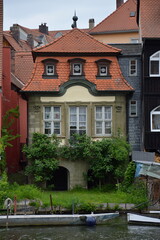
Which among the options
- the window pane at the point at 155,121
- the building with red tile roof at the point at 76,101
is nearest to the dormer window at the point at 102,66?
the building with red tile roof at the point at 76,101

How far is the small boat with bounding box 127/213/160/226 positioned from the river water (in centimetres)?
27

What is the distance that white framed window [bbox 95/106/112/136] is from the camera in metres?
33.8

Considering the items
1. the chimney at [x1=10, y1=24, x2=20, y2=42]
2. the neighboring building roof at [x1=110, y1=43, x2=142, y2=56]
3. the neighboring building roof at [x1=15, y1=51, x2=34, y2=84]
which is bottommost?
the neighboring building roof at [x1=110, y1=43, x2=142, y2=56]

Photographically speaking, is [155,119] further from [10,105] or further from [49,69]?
[10,105]

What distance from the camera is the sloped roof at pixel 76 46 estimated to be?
34344 mm

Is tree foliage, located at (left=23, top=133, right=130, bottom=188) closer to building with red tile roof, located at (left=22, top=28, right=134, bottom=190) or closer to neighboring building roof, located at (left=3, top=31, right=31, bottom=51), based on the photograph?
building with red tile roof, located at (left=22, top=28, right=134, bottom=190)

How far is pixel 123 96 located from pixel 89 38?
4618 mm

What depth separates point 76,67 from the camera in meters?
34.3

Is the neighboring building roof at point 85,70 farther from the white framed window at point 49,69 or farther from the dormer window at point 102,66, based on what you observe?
the white framed window at point 49,69

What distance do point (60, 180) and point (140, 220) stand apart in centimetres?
949

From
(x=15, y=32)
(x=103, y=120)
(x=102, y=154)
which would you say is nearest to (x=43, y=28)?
(x=15, y=32)

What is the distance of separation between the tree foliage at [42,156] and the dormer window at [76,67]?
4.22 meters

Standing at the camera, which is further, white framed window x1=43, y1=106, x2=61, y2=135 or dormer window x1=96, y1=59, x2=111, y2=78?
dormer window x1=96, y1=59, x2=111, y2=78

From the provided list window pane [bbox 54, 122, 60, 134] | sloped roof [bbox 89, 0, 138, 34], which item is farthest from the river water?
sloped roof [bbox 89, 0, 138, 34]
